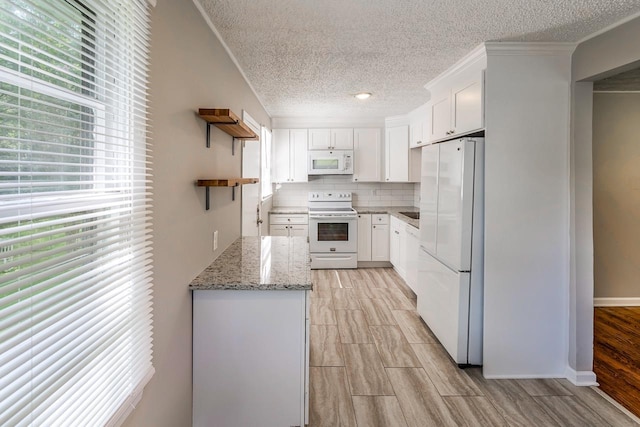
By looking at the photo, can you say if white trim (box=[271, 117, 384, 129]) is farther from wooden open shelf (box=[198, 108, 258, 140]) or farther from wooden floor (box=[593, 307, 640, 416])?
wooden floor (box=[593, 307, 640, 416])

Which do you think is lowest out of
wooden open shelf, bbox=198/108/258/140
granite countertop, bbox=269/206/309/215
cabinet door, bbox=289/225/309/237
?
cabinet door, bbox=289/225/309/237

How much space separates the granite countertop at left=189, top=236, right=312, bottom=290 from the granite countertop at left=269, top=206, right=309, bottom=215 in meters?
2.29

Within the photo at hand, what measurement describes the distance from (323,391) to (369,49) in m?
2.39

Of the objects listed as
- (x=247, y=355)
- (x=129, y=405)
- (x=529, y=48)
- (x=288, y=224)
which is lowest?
(x=247, y=355)

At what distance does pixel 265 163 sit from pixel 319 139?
112 centimetres

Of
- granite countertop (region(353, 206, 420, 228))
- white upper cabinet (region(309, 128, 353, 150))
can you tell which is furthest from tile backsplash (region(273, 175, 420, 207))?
white upper cabinet (region(309, 128, 353, 150))

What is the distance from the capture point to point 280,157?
535cm

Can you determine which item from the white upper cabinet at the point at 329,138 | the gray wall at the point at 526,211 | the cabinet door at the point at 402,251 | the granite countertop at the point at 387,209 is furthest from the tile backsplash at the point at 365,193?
the gray wall at the point at 526,211

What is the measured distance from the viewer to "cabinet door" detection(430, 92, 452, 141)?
304 centimetres

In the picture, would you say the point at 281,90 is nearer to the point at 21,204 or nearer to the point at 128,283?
the point at 128,283

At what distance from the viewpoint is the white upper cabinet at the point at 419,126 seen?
4389 millimetres

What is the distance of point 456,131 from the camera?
2883mm

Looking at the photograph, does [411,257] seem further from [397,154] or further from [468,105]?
[468,105]

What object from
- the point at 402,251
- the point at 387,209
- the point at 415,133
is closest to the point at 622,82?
the point at 415,133
